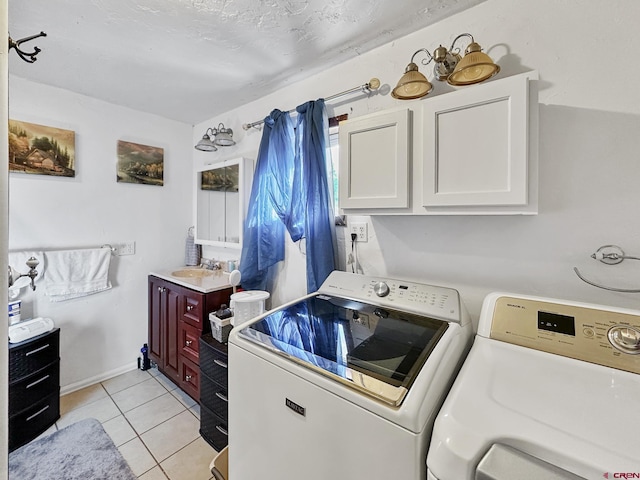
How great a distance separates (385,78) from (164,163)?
7.47 feet

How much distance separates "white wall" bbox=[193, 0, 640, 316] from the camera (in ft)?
3.32

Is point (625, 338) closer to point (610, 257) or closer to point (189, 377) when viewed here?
point (610, 257)

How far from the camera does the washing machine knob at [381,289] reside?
1326mm

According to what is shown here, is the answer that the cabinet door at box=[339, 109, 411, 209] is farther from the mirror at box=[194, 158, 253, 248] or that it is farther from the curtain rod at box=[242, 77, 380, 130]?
the mirror at box=[194, 158, 253, 248]

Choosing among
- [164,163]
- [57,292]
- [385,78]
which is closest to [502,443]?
[385,78]

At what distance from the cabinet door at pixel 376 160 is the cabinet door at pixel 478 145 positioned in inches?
3.8

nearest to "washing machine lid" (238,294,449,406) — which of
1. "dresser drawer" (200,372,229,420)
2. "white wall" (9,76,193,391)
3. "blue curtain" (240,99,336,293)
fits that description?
"blue curtain" (240,99,336,293)

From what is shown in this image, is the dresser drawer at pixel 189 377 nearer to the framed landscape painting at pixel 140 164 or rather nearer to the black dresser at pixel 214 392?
the black dresser at pixel 214 392

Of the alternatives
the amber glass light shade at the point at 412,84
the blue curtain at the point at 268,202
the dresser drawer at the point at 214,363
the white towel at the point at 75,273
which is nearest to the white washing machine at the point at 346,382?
the dresser drawer at the point at 214,363

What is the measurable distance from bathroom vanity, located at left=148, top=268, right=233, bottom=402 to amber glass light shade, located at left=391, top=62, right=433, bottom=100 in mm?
1753

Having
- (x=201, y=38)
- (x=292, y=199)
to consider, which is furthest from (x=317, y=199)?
(x=201, y=38)

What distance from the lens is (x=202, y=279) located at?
237cm

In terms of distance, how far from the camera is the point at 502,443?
0.56m

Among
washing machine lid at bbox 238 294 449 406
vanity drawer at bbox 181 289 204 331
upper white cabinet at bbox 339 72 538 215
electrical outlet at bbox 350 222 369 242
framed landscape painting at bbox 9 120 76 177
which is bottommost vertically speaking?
vanity drawer at bbox 181 289 204 331
